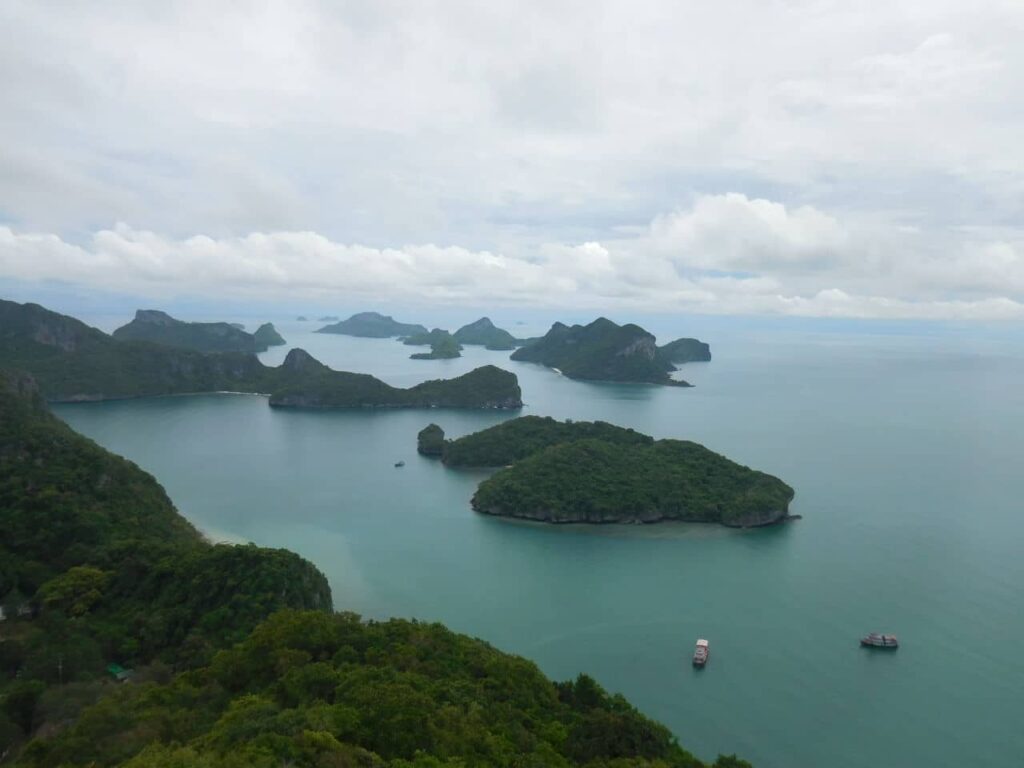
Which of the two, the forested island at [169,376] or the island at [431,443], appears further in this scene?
the forested island at [169,376]

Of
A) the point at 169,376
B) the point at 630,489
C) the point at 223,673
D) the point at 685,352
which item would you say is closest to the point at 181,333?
the point at 169,376

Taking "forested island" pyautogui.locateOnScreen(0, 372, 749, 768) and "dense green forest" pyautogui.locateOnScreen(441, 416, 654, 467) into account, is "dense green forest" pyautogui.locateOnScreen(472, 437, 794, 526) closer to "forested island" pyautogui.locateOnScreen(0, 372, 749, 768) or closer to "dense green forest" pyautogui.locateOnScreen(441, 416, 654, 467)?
"dense green forest" pyautogui.locateOnScreen(441, 416, 654, 467)

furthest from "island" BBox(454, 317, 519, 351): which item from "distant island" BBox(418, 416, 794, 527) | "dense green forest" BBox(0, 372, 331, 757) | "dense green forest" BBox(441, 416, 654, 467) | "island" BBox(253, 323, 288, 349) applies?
"dense green forest" BBox(0, 372, 331, 757)

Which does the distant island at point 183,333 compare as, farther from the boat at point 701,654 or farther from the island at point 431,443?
the boat at point 701,654

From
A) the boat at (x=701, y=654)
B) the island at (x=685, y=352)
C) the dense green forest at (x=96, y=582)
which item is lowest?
the boat at (x=701, y=654)

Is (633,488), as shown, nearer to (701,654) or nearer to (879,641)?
(701,654)

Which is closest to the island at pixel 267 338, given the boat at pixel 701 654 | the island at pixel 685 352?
the island at pixel 685 352
